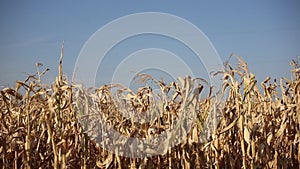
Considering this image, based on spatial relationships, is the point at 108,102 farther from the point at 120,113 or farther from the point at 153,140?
the point at 153,140

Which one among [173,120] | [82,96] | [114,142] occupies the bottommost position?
[114,142]

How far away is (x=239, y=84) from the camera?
2311 mm

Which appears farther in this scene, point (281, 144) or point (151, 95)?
point (281, 144)

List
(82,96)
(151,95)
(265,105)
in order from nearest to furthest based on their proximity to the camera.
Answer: (82,96) → (151,95) → (265,105)

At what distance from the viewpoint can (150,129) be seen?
7.18 ft

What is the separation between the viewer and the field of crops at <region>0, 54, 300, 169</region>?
85.1 inches

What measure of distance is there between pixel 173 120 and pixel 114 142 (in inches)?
15.6

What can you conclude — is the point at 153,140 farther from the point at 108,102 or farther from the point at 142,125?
the point at 108,102

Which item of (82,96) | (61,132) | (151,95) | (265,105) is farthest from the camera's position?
(265,105)

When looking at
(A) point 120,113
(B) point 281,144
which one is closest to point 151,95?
(A) point 120,113

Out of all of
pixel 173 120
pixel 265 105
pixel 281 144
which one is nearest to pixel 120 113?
pixel 173 120

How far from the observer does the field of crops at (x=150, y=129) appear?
2162mm

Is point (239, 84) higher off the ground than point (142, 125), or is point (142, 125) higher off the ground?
point (239, 84)

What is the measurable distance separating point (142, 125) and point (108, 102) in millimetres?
523
